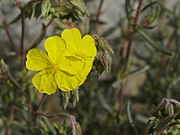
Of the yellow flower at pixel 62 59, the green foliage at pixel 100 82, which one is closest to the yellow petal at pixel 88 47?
the yellow flower at pixel 62 59

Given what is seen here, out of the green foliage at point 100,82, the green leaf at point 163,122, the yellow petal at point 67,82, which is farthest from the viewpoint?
the green foliage at point 100,82

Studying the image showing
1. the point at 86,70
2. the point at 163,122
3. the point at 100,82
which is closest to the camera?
the point at 86,70

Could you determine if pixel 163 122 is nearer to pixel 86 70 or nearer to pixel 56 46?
pixel 86 70

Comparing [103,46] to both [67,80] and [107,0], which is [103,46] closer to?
[67,80]

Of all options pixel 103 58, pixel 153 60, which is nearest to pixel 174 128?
pixel 103 58

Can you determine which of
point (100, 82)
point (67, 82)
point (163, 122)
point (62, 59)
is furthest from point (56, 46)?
point (100, 82)

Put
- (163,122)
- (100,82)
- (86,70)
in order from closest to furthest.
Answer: (86,70), (163,122), (100,82)

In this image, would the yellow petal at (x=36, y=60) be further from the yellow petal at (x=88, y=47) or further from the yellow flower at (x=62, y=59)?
the yellow petal at (x=88, y=47)
